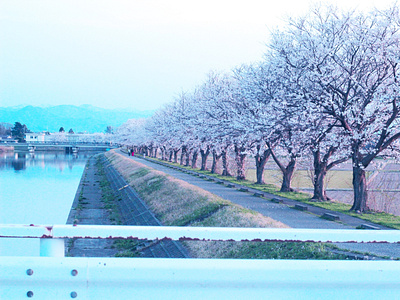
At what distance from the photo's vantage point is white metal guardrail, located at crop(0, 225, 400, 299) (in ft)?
6.72

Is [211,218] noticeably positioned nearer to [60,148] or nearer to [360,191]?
[360,191]

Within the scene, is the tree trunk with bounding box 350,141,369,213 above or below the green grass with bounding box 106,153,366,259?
above

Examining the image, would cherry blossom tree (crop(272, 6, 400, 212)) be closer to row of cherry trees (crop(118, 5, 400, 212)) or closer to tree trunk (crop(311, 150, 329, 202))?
row of cherry trees (crop(118, 5, 400, 212))

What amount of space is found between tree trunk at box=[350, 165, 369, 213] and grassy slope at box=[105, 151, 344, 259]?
4180 mm

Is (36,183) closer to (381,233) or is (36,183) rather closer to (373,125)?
(373,125)

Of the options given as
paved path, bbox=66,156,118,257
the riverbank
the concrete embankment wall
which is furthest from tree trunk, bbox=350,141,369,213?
the concrete embankment wall

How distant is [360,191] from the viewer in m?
14.8

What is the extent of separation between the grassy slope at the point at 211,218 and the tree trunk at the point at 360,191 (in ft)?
13.7

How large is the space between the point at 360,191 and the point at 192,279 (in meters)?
13.9

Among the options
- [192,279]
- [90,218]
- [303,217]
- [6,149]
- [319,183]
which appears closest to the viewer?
[192,279]

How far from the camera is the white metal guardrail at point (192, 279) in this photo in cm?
205

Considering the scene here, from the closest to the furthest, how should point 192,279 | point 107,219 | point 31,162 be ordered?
1. point 192,279
2. point 107,219
3. point 31,162

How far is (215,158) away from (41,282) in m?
34.4

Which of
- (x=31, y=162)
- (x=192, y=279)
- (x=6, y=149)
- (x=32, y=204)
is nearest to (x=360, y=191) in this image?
(x=192, y=279)
